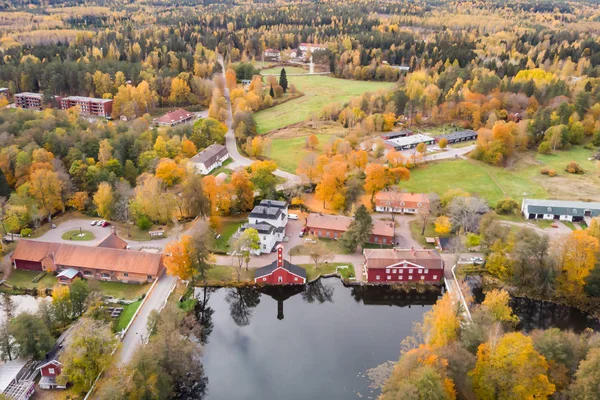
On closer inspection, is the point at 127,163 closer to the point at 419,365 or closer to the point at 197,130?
the point at 197,130

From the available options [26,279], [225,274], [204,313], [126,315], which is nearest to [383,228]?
[225,274]

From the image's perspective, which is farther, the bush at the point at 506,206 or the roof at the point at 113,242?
the bush at the point at 506,206

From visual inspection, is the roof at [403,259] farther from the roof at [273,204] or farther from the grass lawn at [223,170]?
the grass lawn at [223,170]

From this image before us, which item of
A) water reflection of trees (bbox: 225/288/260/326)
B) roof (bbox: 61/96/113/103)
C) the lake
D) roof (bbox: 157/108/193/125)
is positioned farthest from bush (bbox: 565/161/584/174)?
roof (bbox: 61/96/113/103)

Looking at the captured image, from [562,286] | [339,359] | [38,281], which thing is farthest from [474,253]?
[38,281]

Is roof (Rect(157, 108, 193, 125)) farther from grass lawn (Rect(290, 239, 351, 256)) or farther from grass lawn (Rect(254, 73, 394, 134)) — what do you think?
grass lawn (Rect(290, 239, 351, 256))

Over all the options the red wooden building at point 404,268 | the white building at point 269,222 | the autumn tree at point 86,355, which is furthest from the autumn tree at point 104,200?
the red wooden building at point 404,268
